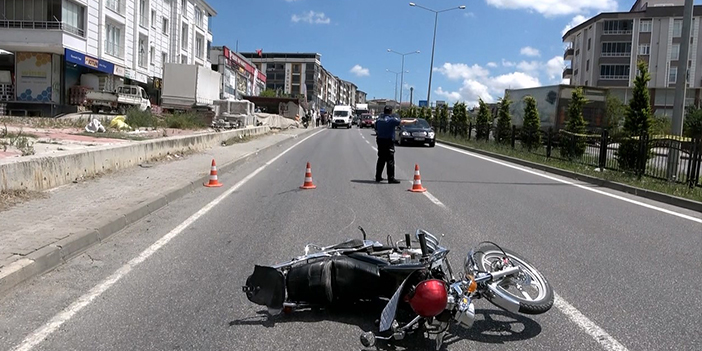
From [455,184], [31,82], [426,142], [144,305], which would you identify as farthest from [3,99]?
[144,305]

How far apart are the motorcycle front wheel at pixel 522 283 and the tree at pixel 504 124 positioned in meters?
25.2

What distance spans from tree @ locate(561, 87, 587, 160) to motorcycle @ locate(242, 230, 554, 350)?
16.7 metres

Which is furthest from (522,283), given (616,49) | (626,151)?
(616,49)

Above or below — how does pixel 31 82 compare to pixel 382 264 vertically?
above

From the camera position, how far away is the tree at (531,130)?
2510 centimetres

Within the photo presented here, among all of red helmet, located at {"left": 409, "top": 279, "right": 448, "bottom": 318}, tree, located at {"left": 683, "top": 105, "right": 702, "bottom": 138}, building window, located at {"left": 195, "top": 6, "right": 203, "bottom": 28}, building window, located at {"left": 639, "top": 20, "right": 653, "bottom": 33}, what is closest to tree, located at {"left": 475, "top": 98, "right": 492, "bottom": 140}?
tree, located at {"left": 683, "top": 105, "right": 702, "bottom": 138}

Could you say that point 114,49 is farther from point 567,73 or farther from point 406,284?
point 567,73

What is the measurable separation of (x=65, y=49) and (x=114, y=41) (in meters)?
8.11

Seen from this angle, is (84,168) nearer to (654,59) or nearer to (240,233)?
(240,233)

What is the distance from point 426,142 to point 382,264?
89.6ft

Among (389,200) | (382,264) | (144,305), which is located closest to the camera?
(382,264)

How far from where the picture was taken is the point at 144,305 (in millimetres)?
4863

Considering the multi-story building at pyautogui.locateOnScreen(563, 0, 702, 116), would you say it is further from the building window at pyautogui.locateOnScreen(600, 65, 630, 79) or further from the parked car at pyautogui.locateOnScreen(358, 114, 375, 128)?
the parked car at pyautogui.locateOnScreen(358, 114, 375, 128)

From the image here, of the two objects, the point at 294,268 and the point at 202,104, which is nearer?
the point at 294,268
